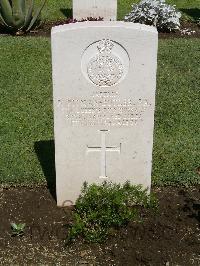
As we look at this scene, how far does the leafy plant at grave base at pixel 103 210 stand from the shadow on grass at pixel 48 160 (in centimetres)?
63

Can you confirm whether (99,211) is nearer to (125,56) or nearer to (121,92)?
(121,92)

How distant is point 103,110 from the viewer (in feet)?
14.8

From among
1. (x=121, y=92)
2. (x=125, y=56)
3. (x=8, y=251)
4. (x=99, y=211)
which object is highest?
(x=125, y=56)

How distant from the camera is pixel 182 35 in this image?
444 inches

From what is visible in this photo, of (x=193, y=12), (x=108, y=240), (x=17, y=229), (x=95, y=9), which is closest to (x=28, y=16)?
(x=95, y=9)

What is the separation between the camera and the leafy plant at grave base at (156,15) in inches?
443

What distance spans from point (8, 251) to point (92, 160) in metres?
1.13

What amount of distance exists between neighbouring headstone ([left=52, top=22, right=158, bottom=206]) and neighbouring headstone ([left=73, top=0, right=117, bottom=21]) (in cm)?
740

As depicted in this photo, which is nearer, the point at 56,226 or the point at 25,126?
the point at 56,226

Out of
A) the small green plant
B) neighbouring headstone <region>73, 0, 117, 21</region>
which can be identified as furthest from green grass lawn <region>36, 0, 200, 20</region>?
the small green plant

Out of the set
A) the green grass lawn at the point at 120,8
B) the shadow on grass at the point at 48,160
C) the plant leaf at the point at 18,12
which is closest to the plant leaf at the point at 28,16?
the plant leaf at the point at 18,12

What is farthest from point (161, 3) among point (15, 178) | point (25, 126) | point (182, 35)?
point (15, 178)

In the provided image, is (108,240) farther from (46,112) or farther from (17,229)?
(46,112)

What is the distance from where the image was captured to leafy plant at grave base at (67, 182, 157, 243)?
4516 mm
